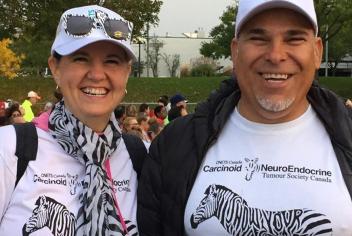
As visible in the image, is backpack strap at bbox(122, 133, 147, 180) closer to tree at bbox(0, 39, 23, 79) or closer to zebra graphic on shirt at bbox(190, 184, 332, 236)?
zebra graphic on shirt at bbox(190, 184, 332, 236)

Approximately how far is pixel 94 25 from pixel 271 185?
3.54ft

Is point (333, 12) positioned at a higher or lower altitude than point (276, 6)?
lower

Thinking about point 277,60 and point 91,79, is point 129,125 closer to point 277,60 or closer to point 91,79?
point 91,79

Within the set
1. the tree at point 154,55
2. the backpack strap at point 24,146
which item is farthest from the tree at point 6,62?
the backpack strap at point 24,146

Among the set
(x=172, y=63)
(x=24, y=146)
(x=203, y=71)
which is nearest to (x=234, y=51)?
(x=24, y=146)

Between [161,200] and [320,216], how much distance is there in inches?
29.0

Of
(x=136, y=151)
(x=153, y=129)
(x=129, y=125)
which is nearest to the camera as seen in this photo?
(x=136, y=151)

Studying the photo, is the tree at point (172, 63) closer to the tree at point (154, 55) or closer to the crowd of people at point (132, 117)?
the tree at point (154, 55)

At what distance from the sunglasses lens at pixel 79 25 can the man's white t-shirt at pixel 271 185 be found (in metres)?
0.80

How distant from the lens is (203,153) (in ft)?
8.53

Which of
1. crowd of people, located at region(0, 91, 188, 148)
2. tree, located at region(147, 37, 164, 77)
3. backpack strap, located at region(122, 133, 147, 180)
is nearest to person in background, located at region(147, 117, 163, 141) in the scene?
crowd of people, located at region(0, 91, 188, 148)

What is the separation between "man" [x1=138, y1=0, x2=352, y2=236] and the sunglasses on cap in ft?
1.78

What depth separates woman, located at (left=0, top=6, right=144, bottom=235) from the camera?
93.9 inches

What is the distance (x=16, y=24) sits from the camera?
2609 cm
